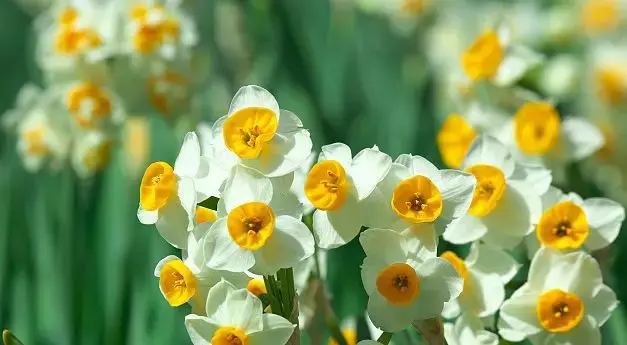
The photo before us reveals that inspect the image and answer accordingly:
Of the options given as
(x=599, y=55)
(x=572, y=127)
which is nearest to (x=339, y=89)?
(x=599, y=55)

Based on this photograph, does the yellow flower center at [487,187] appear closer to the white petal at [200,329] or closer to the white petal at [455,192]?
the white petal at [455,192]

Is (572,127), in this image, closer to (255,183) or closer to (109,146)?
(255,183)

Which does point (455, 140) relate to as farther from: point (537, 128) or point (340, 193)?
point (340, 193)

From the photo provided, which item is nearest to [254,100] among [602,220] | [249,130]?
[249,130]

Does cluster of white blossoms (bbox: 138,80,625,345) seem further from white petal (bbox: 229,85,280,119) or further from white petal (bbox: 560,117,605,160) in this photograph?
white petal (bbox: 560,117,605,160)

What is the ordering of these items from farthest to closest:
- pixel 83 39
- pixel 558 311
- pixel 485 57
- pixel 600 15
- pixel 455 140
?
pixel 600 15 → pixel 83 39 → pixel 485 57 → pixel 455 140 → pixel 558 311
